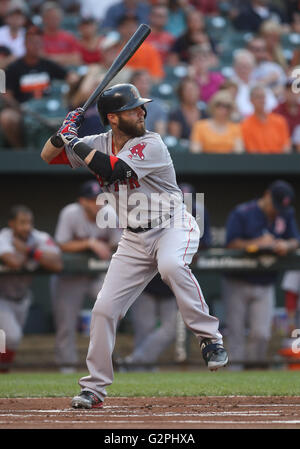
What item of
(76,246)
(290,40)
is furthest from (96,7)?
(76,246)

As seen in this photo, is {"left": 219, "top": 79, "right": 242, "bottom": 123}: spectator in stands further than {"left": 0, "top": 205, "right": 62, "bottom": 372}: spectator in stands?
Yes

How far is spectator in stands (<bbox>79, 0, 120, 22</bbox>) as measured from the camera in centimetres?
1201

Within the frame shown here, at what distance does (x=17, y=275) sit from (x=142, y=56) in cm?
359

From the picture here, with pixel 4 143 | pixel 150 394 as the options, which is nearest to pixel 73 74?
pixel 4 143

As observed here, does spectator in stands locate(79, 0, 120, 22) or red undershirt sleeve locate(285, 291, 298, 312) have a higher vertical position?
spectator in stands locate(79, 0, 120, 22)

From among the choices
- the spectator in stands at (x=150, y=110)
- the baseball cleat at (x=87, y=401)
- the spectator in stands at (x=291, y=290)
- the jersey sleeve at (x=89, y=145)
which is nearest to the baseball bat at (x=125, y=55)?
the jersey sleeve at (x=89, y=145)

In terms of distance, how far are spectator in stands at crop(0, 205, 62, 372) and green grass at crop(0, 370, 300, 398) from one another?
0.62 m

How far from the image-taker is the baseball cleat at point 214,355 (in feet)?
15.1

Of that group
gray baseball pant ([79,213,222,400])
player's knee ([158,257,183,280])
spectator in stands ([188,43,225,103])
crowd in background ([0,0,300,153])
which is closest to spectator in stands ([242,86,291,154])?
crowd in background ([0,0,300,153])

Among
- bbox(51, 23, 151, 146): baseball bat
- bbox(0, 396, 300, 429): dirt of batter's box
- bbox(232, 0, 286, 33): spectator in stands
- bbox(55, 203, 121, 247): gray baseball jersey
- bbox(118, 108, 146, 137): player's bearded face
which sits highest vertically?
bbox(232, 0, 286, 33): spectator in stands

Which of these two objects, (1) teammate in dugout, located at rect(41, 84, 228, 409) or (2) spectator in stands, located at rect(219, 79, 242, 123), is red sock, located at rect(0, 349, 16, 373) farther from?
(2) spectator in stands, located at rect(219, 79, 242, 123)

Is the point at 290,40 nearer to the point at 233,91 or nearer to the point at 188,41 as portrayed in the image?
the point at 188,41

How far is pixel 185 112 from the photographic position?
32.0ft

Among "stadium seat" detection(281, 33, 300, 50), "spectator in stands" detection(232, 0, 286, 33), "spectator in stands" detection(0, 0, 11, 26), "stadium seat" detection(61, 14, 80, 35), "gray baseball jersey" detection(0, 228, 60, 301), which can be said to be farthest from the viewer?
"spectator in stands" detection(232, 0, 286, 33)
